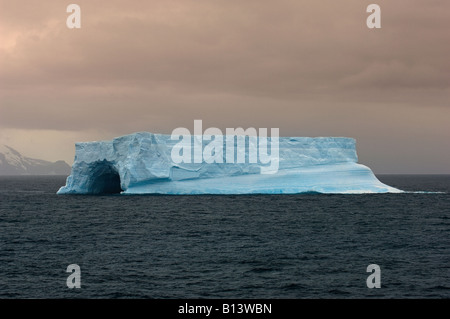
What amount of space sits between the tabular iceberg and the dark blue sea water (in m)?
5.20

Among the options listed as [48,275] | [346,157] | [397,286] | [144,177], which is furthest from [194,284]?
[346,157]

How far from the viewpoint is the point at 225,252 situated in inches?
734

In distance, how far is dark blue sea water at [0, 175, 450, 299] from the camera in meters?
13.8

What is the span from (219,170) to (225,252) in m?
21.2

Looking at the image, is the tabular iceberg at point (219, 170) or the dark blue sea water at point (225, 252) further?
the tabular iceberg at point (219, 170)

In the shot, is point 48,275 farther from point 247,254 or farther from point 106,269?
point 247,254

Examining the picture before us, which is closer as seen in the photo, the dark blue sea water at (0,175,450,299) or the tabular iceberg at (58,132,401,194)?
the dark blue sea water at (0,175,450,299)

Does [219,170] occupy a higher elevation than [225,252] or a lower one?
higher

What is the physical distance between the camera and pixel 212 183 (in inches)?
1577

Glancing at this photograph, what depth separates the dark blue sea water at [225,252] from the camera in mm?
13781

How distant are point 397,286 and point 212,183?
87.3 ft

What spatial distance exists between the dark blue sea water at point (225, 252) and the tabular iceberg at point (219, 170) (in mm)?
5204

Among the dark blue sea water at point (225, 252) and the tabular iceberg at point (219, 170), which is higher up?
the tabular iceberg at point (219, 170)

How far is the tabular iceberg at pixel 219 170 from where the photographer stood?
37500mm
